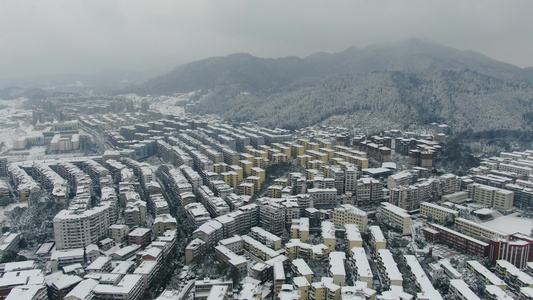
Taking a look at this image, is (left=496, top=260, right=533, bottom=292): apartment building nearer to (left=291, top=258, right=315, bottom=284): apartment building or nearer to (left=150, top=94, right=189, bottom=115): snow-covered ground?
(left=291, top=258, right=315, bottom=284): apartment building

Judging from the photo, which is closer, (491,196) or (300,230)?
(300,230)

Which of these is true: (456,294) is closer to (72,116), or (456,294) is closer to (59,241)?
(59,241)

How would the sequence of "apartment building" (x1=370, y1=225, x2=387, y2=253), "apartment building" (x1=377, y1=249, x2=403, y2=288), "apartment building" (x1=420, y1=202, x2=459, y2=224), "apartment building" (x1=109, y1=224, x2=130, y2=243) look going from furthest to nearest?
"apartment building" (x1=420, y1=202, x2=459, y2=224) → "apartment building" (x1=109, y1=224, x2=130, y2=243) → "apartment building" (x1=370, y1=225, x2=387, y2=253) → "apartment building" (x1=377, y1=249, x2=403, y2=288)

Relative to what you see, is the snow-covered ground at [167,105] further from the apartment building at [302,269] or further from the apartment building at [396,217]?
the apartment building at [302,269]

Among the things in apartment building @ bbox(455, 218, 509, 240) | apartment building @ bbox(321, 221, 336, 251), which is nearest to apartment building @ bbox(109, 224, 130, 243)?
apartment building @ bbox(321, 221, 336, 251)

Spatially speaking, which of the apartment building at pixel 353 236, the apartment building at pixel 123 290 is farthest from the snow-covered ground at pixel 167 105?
the apartment building at pixel 123 290

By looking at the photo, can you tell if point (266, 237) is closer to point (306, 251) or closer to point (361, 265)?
point (306, 251)

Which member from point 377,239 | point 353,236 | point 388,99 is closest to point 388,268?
point 377,239

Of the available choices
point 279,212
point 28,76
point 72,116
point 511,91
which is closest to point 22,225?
point 279,212
